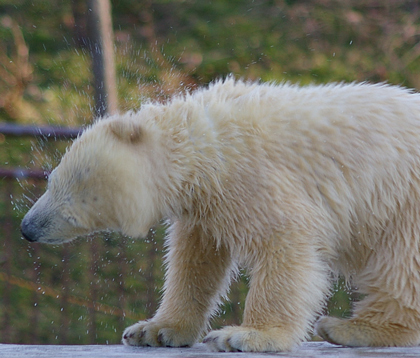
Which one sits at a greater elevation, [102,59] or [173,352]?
[102,59]

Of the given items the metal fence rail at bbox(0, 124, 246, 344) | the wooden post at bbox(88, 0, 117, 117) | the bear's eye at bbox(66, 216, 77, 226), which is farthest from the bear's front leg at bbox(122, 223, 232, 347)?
the wooden post at bbox(88, 0, 117, 117)

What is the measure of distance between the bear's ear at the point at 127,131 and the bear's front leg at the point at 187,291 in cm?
54

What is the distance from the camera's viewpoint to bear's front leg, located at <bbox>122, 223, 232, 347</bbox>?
318 cm

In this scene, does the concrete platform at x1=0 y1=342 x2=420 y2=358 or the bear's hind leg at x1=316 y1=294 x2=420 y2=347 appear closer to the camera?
the concrete platform at x1=0 y1=342 x2=420 y2=358

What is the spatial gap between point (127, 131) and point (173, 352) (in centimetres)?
95

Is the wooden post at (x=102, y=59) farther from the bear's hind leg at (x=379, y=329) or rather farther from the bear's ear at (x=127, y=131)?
the bear's hind leg at (x=379, y=329)

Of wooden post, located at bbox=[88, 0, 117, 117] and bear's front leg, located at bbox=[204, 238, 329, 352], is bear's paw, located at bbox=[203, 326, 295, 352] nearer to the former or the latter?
bear's front leg, located at bbox=[204, 238, 329, 352]

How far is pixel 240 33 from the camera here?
916 cm

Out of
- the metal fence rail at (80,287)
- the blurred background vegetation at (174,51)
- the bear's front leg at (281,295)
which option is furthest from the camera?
the blurred background vegetation at (174,51)

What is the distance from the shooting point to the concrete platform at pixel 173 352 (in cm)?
265

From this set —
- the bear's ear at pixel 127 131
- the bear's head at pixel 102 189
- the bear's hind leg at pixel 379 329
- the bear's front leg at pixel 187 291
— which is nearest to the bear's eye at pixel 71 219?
the bear's head at pixel 102 189

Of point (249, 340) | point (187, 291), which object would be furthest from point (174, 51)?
point (249, 340)

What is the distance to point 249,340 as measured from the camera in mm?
2744

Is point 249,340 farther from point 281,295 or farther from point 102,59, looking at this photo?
point 102,59
